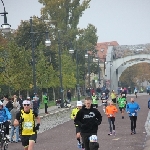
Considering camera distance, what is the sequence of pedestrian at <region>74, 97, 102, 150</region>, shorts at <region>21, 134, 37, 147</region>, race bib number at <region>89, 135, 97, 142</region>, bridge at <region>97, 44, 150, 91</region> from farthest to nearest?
bridge at <region>97, 44, 150, 91</region>, shorts at <region>21, 134, 37, 147</region>, pedestrian at <region>74, 97, 102, 150</region>, race bib number at <region>89, 135, 97, 142</region>

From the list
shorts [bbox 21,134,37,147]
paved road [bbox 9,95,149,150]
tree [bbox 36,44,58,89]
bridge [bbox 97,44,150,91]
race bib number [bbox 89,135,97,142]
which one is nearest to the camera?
race bib number [bbox 89,135,97,142]

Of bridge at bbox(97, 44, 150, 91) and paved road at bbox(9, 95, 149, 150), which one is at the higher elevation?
bridge at bbox(97, 44, 150, 91)

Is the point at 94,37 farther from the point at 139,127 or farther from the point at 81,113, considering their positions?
the point at 81,113

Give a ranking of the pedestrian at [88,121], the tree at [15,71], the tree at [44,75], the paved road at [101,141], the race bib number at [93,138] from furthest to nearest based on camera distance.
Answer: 1. the tree at [44,75]
2. the tree at [15,71]
3. the paved road at [101,141]
4. the pedestrian at [88,121]
5. the race bib number at [93,138]

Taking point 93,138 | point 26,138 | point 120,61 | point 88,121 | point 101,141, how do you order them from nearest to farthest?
1. point 93,138
2. point 88,121
3. point 26,138
4. point 101,141
5. point 120,61

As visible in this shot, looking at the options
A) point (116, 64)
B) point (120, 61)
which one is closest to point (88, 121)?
point (116, 64)

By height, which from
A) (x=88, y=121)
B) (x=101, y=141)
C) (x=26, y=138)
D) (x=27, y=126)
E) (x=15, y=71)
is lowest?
(x=101, y=141)

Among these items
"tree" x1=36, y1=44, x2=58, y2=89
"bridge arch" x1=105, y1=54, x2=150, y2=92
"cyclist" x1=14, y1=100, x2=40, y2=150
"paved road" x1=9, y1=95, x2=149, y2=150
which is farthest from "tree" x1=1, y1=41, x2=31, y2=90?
"bridge arch" x1=105, y1=54, x2=150, y2=92

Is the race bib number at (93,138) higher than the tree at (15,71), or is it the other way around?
the tree at (15,71)

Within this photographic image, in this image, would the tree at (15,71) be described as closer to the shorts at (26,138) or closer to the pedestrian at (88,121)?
the shorts at (26,138)

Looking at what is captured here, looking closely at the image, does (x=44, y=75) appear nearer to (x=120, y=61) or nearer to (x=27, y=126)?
(x=27, y=126)

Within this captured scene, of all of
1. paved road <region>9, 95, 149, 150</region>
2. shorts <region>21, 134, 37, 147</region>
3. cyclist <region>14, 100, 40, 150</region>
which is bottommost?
paved road <region>9, 95, 149, 150</region>

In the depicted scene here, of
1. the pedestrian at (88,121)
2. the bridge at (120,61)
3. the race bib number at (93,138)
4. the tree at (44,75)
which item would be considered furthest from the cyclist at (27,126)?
the bridge at (120,61)

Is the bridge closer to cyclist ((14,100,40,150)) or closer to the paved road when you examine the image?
the paved road
